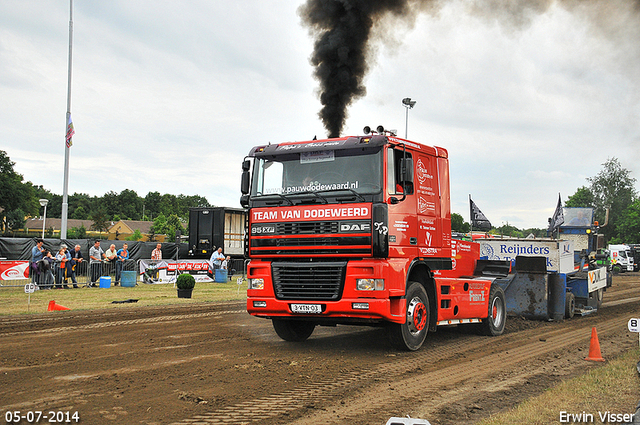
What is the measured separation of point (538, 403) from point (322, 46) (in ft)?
37.3

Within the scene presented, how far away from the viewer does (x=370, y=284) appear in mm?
8172

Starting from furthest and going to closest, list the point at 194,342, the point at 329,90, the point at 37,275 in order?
the point at 37,275 → the point at 329,90 → the point at 194,342

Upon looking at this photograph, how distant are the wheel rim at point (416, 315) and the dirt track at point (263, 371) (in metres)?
0.43

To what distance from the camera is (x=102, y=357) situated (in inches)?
317

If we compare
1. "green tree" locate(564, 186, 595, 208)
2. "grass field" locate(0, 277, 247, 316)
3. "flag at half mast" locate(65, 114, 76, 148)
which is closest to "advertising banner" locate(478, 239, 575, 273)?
"grass field" locate(0, 277, 247, 316)

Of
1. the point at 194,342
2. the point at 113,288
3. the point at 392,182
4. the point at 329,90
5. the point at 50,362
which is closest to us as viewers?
the point at 50,362

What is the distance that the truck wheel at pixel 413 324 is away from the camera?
875 cm

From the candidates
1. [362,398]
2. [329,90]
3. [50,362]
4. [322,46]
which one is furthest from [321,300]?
[322,46]

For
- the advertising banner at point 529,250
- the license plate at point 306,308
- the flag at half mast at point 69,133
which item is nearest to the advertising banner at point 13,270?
the flag at half mast at point 69,133

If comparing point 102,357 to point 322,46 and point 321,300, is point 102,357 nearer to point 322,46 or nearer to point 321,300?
point 321,300

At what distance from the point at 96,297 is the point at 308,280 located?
11.9m

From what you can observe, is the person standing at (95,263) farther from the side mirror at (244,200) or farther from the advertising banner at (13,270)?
the side mirror at (244,200)

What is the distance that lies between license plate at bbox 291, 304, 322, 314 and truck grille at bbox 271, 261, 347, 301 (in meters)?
0.11

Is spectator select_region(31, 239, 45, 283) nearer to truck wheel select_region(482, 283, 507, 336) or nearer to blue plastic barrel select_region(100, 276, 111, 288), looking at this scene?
blue plastic barrel select_region(100, 276, 111, 288)
